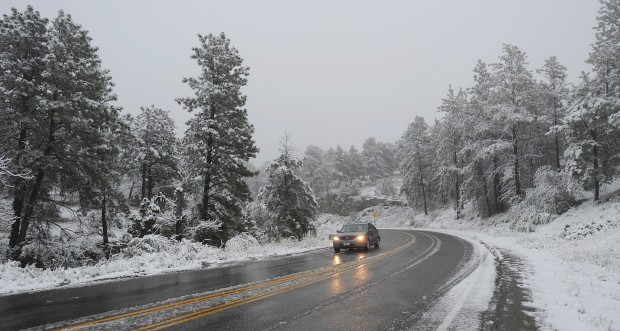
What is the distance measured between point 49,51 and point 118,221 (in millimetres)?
12207

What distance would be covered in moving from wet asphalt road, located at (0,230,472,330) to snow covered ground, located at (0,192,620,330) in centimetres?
134

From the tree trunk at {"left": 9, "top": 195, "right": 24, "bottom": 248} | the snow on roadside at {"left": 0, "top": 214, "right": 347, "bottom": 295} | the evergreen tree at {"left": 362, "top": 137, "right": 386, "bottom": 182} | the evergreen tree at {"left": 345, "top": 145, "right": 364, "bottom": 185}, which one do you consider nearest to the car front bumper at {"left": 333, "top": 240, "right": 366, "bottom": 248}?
the snow on roadside at {"left": 0, "top": 214, "right": 347, "bottom": 295}

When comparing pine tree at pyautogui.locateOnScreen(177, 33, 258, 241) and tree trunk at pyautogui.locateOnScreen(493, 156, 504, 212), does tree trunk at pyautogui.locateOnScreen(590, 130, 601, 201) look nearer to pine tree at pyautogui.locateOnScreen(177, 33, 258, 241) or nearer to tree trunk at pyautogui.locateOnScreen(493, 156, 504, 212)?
tree trunk at pyautogui.locateOnScreen(493, 156, 504, 212)

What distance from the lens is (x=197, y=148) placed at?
21.9m

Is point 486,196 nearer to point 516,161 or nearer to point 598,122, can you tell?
point 516,161

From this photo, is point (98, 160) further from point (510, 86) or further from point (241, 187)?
point (510, 86)

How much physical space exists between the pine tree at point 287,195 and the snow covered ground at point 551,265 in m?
5.83

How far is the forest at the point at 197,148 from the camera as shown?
17.5 metres

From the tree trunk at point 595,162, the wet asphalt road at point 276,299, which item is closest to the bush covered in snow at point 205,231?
the wet asphalt road at point 276,299

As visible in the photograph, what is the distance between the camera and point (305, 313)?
6.70 m

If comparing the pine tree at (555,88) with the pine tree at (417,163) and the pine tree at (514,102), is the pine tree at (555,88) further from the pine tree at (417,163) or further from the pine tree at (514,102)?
the pine tree at (417,163)

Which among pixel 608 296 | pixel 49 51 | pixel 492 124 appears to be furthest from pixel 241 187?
pixel 492 124

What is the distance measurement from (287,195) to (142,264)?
17.8 metres

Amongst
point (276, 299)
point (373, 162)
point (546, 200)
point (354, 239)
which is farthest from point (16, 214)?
point (373, 162)
